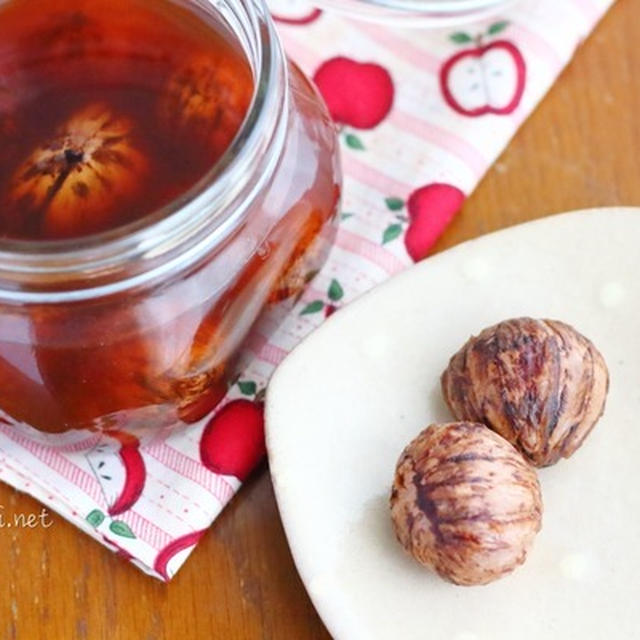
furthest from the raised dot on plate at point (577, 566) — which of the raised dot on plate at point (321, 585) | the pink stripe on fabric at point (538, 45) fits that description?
the pink stripe on fabric at point (538, 45)

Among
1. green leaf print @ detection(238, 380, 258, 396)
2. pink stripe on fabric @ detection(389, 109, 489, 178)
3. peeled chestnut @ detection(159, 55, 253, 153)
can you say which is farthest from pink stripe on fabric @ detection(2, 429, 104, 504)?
pink stripe on fabric @ detection(389, 109, 489, 178)

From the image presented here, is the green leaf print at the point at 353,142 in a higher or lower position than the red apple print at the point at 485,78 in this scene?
lower

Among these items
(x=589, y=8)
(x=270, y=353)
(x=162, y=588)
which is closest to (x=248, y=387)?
(x=270, y=353)

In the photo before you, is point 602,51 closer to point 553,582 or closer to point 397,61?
point 397,61

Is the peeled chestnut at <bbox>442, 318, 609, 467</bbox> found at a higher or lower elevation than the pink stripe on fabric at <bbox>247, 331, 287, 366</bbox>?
higher

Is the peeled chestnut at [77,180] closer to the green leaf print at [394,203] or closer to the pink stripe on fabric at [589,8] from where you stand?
the green leaf print at [394,203]

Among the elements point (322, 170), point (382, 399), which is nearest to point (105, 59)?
point (322, 170)

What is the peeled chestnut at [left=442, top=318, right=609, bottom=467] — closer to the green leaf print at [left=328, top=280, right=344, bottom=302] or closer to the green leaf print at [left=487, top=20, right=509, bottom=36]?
the green leaf print at [left=328, top=280, right=344, bottom=302]
